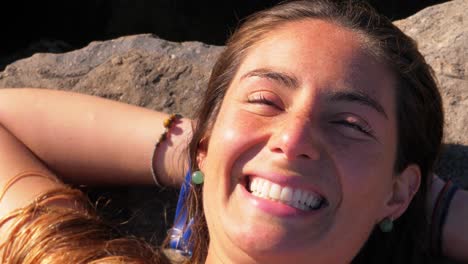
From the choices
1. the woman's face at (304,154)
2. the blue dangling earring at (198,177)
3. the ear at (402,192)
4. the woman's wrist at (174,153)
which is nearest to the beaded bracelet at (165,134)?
the woman's wrist at (174,153)

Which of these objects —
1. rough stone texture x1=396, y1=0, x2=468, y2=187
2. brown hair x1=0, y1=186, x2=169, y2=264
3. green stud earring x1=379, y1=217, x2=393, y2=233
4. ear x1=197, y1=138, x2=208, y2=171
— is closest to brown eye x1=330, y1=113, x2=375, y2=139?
green stud earring x1=379, y1=217, x2=393, y2=233

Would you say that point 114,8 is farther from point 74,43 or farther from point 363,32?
point 363,32

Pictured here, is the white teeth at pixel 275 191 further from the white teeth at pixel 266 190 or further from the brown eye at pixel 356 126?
the brown eye at pixel 356 126

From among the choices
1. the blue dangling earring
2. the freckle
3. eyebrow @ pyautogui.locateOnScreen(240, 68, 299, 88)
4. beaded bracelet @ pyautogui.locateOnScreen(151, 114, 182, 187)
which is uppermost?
eyebrow @ pyautogui.locateOnScreen(240, 68, 299, 88)

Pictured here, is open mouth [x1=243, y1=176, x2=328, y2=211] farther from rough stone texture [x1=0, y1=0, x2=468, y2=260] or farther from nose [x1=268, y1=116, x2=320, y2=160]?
rough stone texture [x1=0, y1=0, x2=468, y2=260]

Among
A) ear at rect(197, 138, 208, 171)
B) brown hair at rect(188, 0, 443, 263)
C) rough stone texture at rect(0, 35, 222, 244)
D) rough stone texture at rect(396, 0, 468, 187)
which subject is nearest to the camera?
brown hair at rect(188, 0, 443, 263)

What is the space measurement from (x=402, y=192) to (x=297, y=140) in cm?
31

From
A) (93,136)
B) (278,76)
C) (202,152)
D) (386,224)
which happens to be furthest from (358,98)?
(93,136)

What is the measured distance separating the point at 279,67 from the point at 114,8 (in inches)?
91.8

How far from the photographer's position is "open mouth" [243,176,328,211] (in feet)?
4.61

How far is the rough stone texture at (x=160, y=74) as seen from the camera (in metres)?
2.02

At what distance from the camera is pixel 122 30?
3.66m

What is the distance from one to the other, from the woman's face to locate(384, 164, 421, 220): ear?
0.07 ft

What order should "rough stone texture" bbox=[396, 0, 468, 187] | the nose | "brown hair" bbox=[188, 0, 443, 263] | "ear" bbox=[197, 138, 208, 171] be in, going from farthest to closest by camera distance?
"rough stone texture" bbox=[396, 0, 468, 187], "ear" bbox=[197, 138, 208, 171], "brown hair" bbox=[188, 0, 443, 263], the nose
